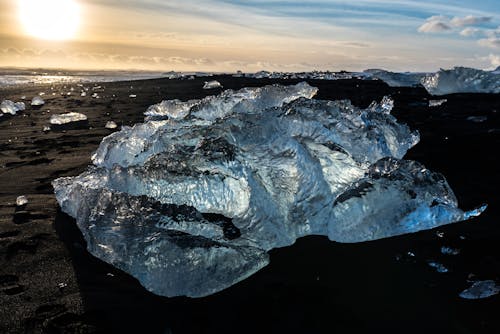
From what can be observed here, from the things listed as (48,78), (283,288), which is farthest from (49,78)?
(283,288)

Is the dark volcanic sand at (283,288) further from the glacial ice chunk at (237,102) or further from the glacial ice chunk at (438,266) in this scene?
the glacial ice chunk at (237,102)

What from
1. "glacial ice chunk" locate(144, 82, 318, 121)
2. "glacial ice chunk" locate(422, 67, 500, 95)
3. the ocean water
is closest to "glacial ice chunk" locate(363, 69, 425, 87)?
"glacial ice chunk" locate(422, 67, 500, 95)

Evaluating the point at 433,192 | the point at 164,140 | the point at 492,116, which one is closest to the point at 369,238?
the point at 433,192

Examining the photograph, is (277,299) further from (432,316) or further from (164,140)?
(164,140)

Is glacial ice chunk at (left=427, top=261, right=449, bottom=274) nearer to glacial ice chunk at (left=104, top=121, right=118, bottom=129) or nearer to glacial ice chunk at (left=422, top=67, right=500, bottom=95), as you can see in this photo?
glacial ice chunk at (left=104, top=121, right=118, bottom=129)

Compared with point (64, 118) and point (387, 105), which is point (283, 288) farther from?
point (64, 118)

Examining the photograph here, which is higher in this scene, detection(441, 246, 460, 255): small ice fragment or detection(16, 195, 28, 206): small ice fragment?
detection(441, 246, 460, 255): small ice fragment
